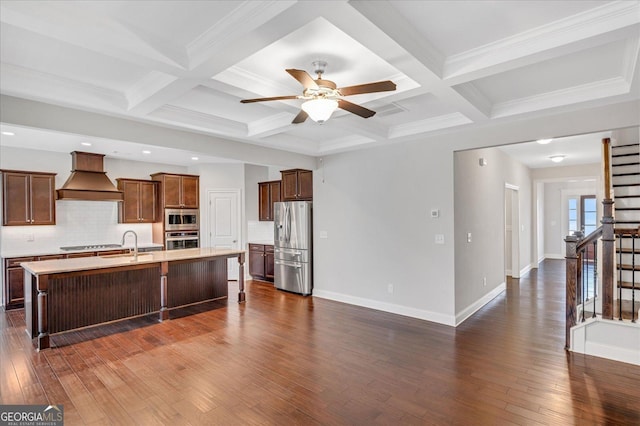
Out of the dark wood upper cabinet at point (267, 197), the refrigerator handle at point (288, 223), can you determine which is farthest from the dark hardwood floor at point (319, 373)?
the dark wood upper cabinet at point (267, 197)

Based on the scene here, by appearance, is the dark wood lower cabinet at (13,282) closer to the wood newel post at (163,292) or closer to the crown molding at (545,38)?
the wood newel post at (163,292)

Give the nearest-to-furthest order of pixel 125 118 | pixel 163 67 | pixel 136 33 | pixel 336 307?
pixel 136 33 → pixel 163 67 → pixel 125 118 → pixel 336 307

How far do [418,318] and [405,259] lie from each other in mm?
836

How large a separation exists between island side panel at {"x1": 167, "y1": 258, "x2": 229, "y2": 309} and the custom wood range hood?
6.21 feet

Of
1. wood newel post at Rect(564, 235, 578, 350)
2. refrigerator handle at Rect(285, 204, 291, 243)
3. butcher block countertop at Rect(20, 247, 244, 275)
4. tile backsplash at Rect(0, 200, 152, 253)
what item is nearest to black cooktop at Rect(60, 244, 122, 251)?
tile backsplash at Rect(0, 200, 152, 253)

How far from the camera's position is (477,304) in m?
5.07

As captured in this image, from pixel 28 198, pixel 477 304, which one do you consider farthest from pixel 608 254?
pixel 28 198

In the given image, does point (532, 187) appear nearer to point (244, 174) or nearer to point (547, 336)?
point (547, 336)

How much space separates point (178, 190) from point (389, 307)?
4.96m

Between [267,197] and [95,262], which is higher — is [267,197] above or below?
above

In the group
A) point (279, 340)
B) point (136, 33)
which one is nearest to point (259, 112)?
point (136, 33)

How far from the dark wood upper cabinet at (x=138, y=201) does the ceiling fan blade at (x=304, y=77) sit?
575 centimetres

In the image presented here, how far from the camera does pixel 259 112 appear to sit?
12.7ft

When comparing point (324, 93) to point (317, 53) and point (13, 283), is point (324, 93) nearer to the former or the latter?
point (317, 53)
